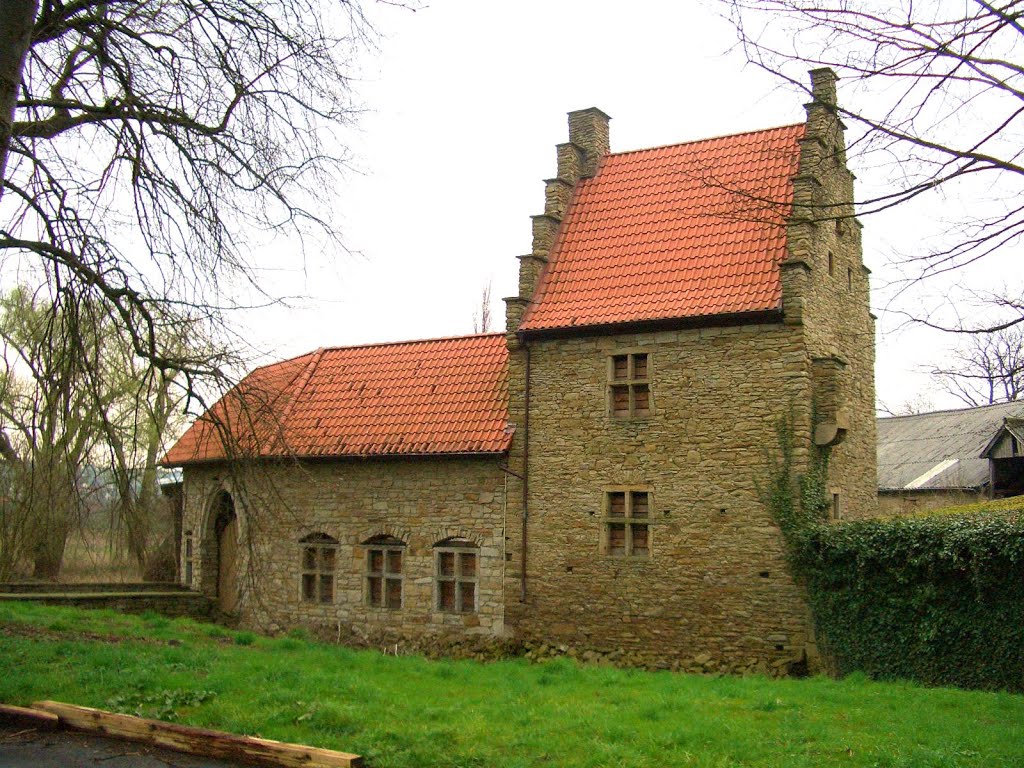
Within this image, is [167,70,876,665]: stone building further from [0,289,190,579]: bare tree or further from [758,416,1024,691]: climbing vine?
[0,289,190,579]: bare tree

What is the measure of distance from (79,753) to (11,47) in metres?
5.83

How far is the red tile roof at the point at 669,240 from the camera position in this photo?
16797mm

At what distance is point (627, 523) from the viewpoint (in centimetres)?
1686

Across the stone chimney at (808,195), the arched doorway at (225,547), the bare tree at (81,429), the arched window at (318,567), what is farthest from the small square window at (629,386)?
the arched doorway at (225,547)

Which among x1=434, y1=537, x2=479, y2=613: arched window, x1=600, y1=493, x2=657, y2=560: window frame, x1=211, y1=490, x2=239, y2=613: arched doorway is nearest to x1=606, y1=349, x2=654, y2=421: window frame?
x1=600, y1=493, x2=657, y2=560: window frame

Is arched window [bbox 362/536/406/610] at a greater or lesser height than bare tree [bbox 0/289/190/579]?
lesser

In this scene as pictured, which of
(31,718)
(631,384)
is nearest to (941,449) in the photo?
(631,384)

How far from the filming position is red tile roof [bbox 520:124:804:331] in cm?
1680

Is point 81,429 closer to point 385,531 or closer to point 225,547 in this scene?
point 385,531

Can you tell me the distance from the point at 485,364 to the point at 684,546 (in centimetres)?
628

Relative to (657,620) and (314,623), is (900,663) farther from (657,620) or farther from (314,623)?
(314,623)

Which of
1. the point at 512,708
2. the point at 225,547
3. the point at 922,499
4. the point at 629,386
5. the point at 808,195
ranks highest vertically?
the point at 808,195

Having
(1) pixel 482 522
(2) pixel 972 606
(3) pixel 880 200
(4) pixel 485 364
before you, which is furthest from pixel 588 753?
(4) pixel 485 364

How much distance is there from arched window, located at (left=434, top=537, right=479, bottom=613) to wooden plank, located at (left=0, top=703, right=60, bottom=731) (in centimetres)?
987
